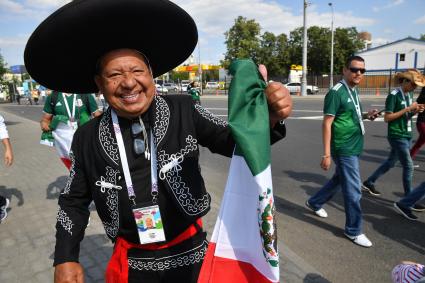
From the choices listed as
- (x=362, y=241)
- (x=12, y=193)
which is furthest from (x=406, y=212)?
(x=12, y=193)

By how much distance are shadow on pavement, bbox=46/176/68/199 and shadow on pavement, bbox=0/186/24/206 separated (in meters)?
0.40

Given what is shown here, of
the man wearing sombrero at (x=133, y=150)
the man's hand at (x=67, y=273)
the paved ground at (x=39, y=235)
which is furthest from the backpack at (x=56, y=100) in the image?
the man's hand at (x=67, y=273)

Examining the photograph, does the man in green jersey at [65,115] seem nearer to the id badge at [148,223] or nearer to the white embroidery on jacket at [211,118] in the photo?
the white embroidery on jacket at [211,118]

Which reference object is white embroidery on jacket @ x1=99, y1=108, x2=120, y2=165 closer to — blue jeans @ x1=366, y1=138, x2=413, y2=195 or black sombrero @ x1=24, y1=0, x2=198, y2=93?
black sombrero @ x1=24, y1=0, x2=198, y2=93

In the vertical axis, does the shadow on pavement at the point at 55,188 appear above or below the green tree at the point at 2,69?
below

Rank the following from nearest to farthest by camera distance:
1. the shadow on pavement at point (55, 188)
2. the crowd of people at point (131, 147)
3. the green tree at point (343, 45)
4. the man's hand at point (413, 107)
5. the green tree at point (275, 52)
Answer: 1. the crowd of people at point (131, 147)
2. the man's hand at point (413, 107)
3. the shadow on pavement at point (55, 188)
4. the green tree at point (343, 45)
5. the green tree at point (275, 52)

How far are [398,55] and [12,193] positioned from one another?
50934 millimetres

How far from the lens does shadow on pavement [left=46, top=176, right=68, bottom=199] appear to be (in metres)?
5.99

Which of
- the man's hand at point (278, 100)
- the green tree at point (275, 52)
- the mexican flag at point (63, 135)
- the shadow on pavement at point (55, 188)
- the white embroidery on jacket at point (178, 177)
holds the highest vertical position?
the green tree at point (275, 52)

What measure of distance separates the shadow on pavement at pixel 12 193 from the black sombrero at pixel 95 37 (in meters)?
4.59

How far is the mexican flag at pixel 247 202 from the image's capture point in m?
1.41

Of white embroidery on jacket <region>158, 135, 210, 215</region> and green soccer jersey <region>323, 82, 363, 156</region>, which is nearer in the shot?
white embroidery on jacket <region>158, 135, 210, 215</region>

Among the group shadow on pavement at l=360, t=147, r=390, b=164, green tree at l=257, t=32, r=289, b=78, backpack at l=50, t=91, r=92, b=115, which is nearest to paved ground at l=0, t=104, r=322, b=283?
backpack at l=50, t=91, r=92, b=115

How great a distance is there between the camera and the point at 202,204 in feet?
5.83
